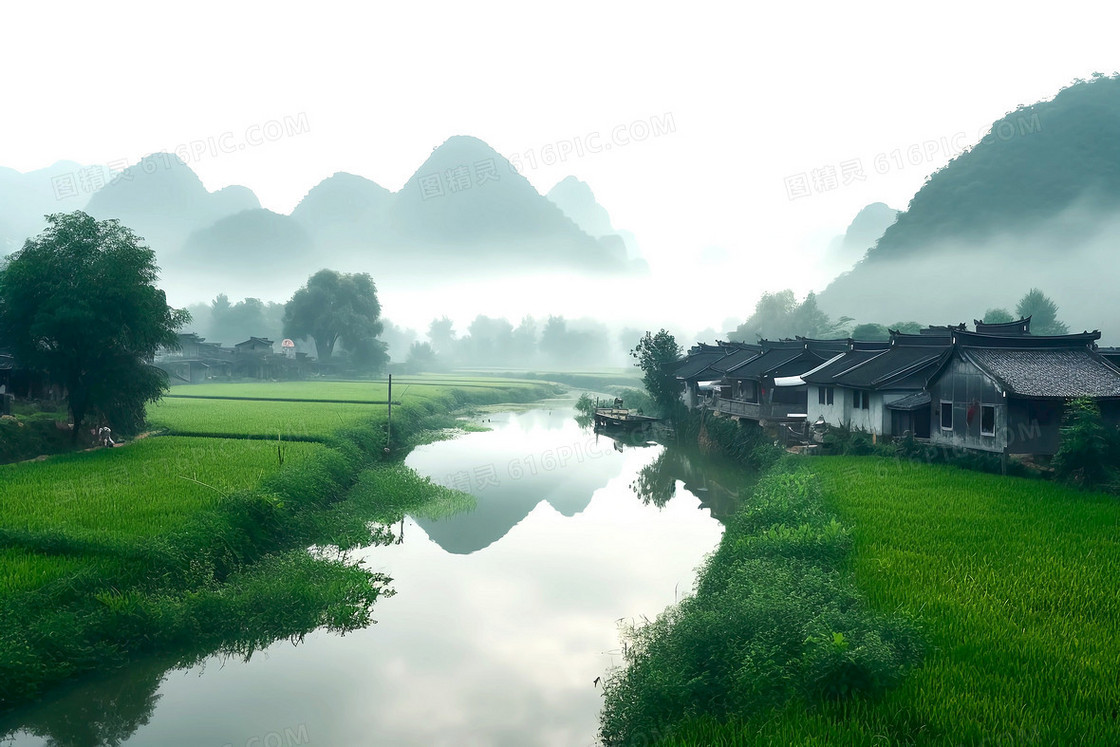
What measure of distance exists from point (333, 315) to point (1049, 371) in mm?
76932

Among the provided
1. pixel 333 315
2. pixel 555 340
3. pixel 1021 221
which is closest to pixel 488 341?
pixel 555 340

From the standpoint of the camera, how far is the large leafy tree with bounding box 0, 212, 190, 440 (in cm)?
2225

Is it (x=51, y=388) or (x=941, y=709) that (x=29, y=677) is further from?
(x=51, y=388)

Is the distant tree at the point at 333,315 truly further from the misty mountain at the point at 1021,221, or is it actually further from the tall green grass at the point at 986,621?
the misty mountain at the point at 1021,221

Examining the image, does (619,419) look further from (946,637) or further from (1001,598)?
(946,637)

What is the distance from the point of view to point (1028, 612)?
9.77 meters

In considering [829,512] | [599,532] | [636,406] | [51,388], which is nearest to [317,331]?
[636,406]

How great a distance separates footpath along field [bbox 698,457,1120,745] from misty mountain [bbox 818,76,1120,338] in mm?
97447

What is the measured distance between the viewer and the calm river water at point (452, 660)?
9594 mm

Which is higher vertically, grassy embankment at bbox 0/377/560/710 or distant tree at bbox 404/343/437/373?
distant tree at bbox 404/343/437/373

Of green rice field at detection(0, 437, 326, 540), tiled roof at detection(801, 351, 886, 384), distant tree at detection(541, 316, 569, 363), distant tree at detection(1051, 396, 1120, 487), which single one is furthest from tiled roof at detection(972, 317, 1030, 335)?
distant tree at detection(541, 316, 569, 363)

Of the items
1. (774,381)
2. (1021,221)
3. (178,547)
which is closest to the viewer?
(178,547)

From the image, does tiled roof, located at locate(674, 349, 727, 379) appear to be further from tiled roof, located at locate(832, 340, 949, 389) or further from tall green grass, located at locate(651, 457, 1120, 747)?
tall green grass, located at locate(651, 457, 1120, 747)

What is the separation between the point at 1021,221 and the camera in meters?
107
